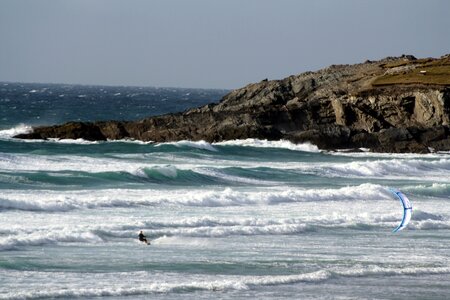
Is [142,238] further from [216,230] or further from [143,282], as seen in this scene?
[143,282]

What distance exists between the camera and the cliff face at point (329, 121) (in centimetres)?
6169

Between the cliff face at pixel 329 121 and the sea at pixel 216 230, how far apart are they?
9.18 m

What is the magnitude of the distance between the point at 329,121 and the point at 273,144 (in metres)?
4.88

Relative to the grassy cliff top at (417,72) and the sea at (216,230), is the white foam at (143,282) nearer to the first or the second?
the sea at (216,230)

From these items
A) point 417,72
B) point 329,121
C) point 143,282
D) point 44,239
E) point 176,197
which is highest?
point 417,72

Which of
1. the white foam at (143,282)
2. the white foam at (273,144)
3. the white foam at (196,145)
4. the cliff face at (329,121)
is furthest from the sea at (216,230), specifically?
the cliff face at (329,121)

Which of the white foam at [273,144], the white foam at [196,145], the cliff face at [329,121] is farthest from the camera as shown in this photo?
the cliff face at [329,121]

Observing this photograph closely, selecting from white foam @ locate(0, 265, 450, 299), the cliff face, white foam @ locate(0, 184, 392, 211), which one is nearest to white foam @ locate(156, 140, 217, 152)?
the cliff face

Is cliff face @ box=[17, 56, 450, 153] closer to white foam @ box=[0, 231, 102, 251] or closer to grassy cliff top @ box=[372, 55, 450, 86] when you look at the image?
grassy cliff top @ box=[372, 55, 450, 86]

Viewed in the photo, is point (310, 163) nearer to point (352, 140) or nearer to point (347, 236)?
point (352, 140)

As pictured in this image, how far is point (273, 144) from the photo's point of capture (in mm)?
62375

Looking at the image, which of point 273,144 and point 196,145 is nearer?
point 196,145

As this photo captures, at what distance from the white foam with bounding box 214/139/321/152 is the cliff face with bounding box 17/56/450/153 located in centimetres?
34

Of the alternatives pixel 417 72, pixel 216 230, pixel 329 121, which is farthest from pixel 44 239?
pixel 417 72
